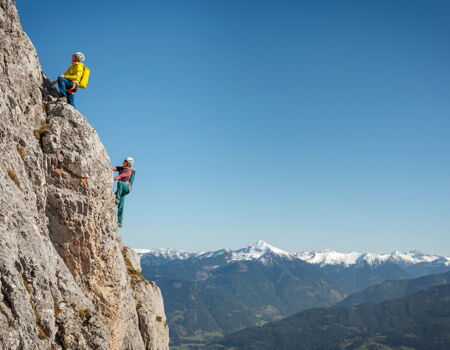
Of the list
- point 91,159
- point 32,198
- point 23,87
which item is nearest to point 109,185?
point 91,159

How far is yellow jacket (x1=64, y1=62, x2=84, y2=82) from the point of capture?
1948cm

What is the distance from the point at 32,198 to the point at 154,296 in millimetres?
15100

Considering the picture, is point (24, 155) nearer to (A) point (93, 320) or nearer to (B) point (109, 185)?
(B) point (109, 185)

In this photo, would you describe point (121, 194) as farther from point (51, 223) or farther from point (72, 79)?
point (72, 79)

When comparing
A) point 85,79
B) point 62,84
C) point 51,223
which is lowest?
point 51,223

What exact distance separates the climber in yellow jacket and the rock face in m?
0.70

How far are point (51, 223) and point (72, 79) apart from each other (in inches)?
289

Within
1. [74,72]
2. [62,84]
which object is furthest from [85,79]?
[62,84]

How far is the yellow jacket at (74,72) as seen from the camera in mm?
19484

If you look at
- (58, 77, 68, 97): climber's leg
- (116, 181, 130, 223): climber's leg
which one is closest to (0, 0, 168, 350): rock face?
(58, 77, 68, 97): climber's leg

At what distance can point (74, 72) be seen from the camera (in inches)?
770

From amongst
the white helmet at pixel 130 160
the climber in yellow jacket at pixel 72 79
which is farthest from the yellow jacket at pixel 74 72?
the white helmet at pixel 130 160

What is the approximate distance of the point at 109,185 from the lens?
19.2m

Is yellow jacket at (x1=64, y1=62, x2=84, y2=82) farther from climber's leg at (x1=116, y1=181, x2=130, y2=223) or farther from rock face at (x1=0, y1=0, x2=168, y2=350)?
climber's leg at (x1=116, y1=181, x2=130, y2=223)
